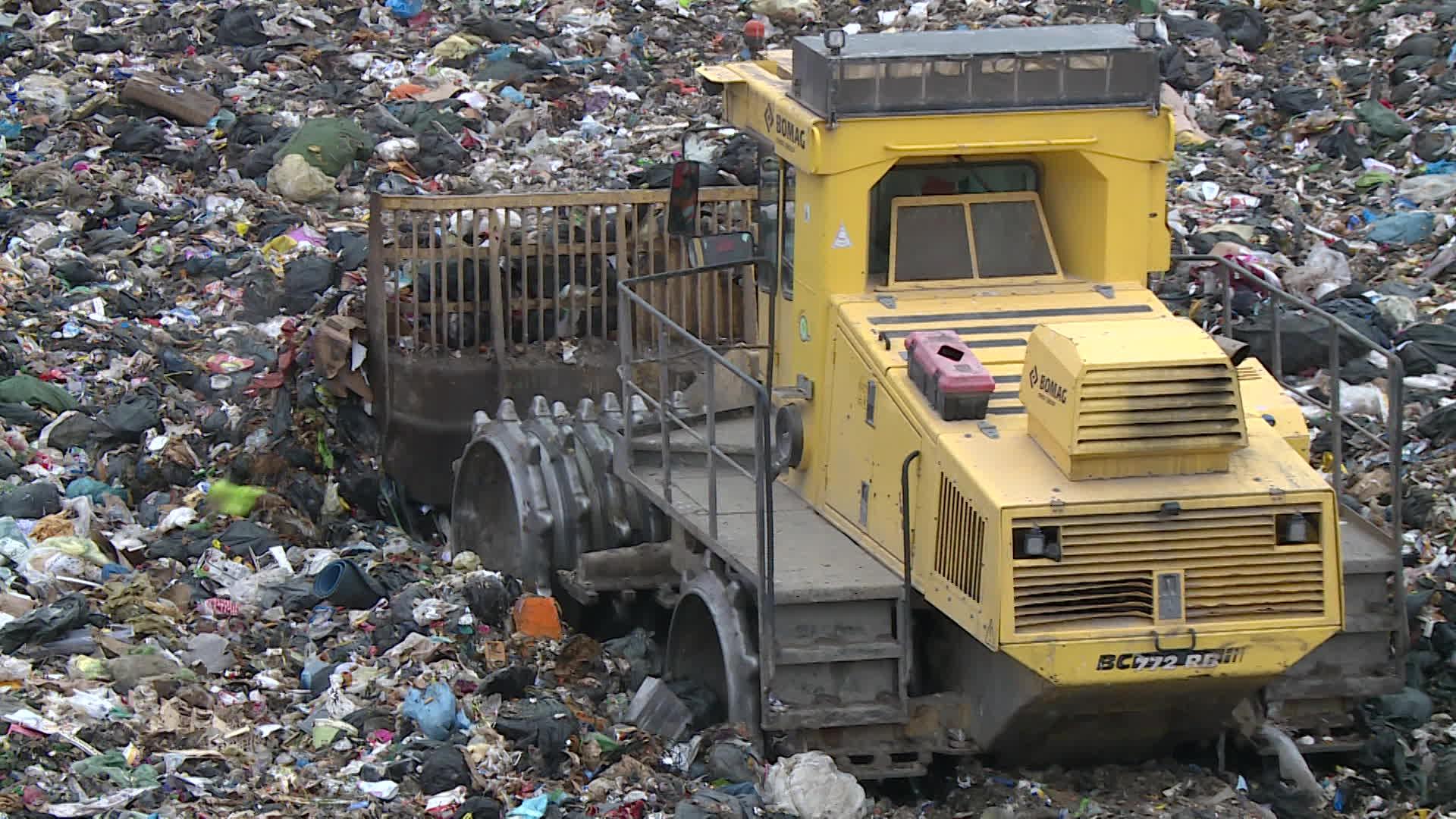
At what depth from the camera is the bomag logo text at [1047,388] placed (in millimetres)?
6799

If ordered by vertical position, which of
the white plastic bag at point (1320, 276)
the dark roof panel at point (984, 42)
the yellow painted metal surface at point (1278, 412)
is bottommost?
the white plastic bag at point (1320, 276)

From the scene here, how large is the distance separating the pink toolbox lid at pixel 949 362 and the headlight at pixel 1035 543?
0.62m

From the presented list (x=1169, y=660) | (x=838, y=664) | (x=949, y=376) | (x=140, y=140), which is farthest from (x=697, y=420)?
(x=140, y=140)

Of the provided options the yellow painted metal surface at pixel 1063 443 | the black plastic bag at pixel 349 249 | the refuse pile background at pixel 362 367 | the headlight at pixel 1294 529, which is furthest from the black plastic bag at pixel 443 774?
the black plastic bag at pixel 349 249

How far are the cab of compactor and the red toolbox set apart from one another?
1 centimetres

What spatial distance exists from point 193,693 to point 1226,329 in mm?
4262

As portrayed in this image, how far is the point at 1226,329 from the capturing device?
8.70 metres

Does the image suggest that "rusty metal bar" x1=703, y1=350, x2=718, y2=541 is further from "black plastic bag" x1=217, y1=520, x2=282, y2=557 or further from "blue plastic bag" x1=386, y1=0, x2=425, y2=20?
"blue plastic bag" x1=386, y1=0, x2=425, y2=20

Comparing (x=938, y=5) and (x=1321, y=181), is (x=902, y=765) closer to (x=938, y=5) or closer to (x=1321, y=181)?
(x=1321, y=181)

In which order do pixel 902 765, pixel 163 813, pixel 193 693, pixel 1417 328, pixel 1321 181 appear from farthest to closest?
pixel 1321 181 < pixel 1417 328 < pixel 193 693 < pixel 902 765 < pixel 163 813

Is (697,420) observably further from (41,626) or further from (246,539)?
(41,626)

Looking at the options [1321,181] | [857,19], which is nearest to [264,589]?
[1321,181]

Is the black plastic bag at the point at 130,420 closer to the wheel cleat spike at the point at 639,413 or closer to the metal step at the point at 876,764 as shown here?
the wheel cleat spike at the point at 639,413

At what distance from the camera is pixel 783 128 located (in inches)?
321
